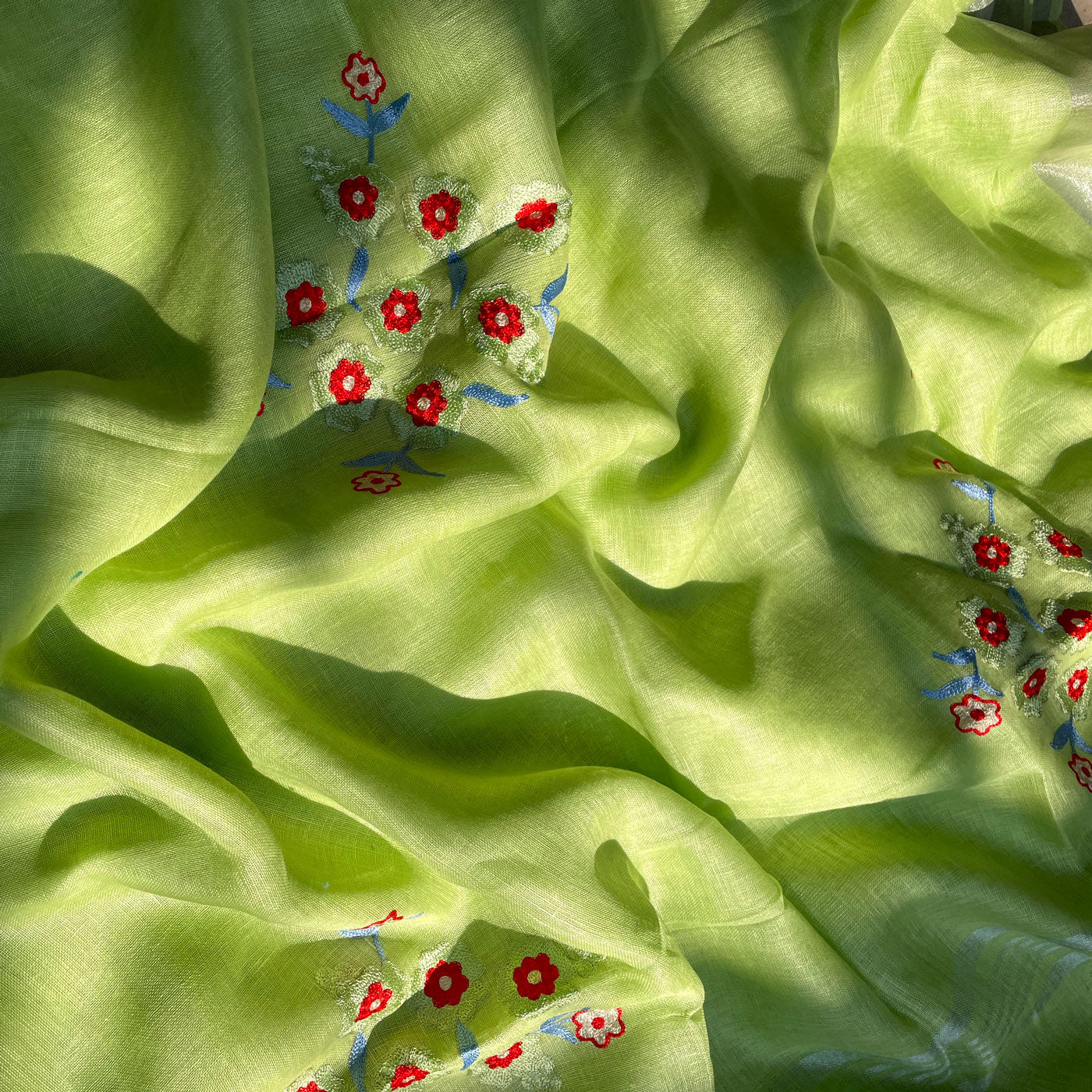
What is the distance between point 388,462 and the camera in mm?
992

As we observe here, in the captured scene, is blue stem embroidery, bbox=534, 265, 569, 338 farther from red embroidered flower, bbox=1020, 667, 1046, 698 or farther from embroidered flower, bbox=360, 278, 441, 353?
red embroidered flower, bbox=1020, 667, 1046, 698

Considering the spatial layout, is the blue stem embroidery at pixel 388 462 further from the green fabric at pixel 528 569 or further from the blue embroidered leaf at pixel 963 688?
the blue embroidered leaf at pixel 963 688

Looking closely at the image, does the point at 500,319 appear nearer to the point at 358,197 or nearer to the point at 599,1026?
the point at 358,197

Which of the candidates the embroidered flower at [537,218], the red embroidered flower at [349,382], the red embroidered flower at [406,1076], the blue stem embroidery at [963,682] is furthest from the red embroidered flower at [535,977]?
the embroidered flower at [537,218]

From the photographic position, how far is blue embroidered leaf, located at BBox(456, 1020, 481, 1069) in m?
1.03

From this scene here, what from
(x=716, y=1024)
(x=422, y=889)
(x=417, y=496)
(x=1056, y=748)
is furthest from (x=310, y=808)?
(x=1056, y=748)

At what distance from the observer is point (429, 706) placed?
1.02 meters

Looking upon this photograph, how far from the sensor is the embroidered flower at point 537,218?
102 centimetres

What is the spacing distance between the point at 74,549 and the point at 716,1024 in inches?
32.0

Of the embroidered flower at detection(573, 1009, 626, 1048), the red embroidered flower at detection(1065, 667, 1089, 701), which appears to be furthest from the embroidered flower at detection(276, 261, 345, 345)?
the red embroidered flower at detection(1065, 667, 1089, 701)

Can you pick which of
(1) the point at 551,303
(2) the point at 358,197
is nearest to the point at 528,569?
(1) the point at 551,303

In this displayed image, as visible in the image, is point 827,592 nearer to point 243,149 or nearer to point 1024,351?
point 1024,351

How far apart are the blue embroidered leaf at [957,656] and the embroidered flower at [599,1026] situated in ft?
1.63

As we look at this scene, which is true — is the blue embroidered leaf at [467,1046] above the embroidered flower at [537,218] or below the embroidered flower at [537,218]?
below
